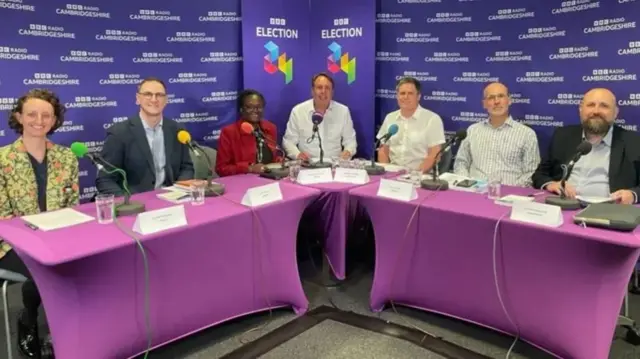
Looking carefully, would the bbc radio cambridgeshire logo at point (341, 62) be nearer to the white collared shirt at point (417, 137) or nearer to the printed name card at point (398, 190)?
the white collared shirt at point (417, 137)

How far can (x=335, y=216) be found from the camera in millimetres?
3043

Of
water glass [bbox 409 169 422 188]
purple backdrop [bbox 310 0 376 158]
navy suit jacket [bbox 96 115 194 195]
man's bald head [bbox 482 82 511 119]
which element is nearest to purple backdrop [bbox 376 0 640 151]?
purple backdrop [bbox 310 0 376 158]

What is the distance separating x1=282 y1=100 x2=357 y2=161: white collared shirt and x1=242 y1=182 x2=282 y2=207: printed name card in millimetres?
1670

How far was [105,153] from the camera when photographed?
3008 millimetres

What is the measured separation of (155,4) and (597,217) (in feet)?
11.2

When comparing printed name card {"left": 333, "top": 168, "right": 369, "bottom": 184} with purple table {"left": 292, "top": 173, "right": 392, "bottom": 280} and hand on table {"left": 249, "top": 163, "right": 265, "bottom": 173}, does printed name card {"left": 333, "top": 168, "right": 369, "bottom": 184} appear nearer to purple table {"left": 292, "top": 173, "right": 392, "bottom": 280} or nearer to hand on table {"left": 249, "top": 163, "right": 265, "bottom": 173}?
purple table {"left": 292, "top": 173, "right": 392, "bottom": 280}

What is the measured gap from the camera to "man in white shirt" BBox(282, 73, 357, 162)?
14.0ft

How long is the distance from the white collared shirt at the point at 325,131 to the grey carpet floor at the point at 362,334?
1.50m

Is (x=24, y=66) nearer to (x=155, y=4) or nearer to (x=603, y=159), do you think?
(x=155, y=4)

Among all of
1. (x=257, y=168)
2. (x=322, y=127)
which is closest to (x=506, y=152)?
(x=322, y=127)

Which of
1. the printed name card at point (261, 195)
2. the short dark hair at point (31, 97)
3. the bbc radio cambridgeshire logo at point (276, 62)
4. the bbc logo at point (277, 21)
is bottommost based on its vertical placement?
the printed name card at point (261, 195)

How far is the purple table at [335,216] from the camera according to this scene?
9.73 feet

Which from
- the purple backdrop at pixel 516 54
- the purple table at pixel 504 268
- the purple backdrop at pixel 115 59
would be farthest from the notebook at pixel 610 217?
the purple backdrop at pixel 115 59

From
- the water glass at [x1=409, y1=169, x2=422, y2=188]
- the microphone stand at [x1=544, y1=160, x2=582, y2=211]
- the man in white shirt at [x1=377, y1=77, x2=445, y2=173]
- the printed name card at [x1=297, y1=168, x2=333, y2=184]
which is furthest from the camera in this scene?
the man in white shirt at [x1=377, y1=77, x2=445, y2=173]
